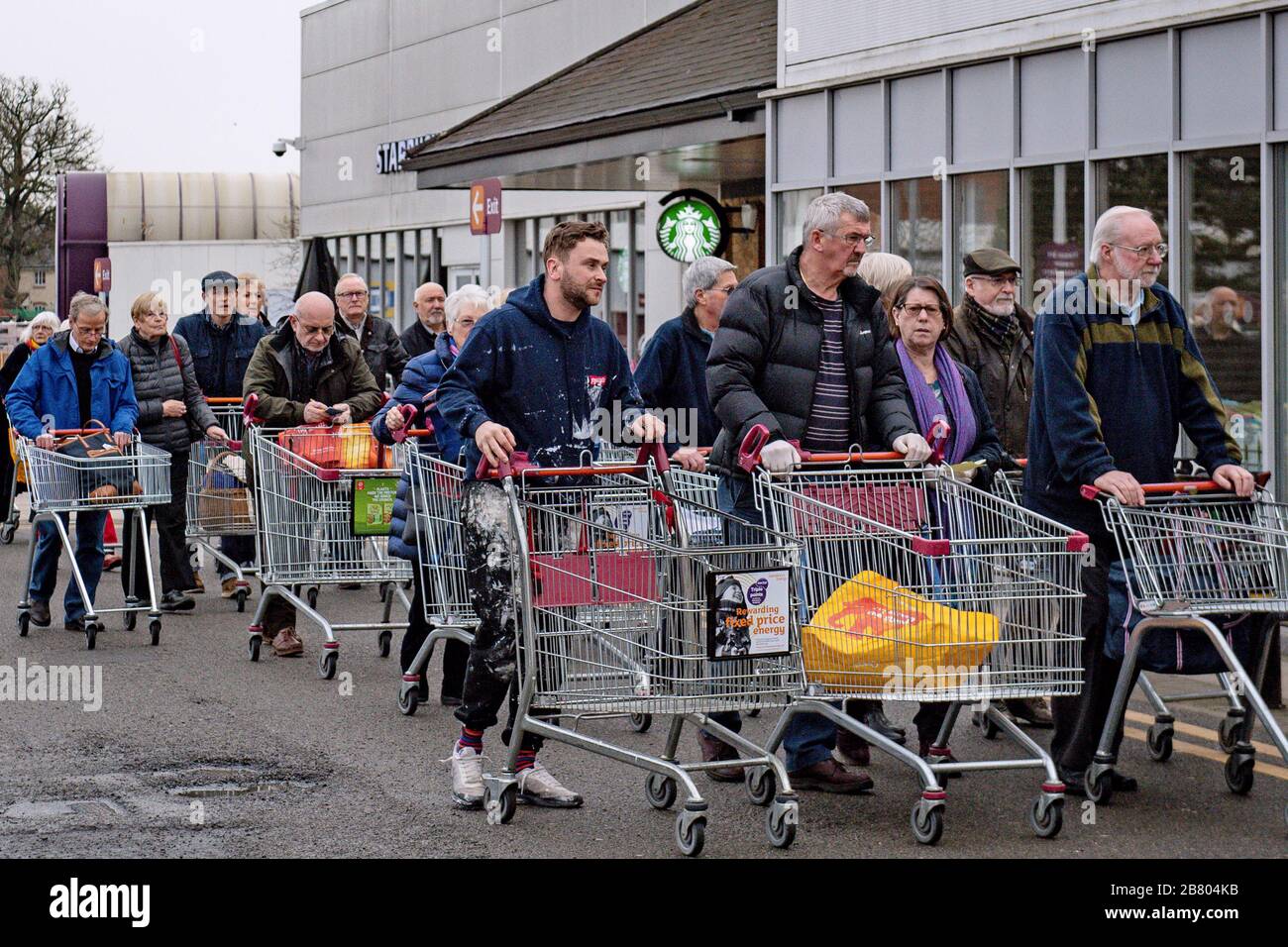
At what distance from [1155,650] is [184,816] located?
367 centimetres

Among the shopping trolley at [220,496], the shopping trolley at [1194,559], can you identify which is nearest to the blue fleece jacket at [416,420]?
the shopping trolley at [220,496]

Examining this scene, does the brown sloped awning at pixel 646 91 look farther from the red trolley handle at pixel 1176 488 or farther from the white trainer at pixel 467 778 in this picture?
the white trainer at pixel 467 778

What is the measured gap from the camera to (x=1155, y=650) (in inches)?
289

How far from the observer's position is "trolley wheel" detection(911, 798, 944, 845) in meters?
6.82

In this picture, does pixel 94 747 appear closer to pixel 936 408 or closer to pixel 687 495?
pixel 687 495

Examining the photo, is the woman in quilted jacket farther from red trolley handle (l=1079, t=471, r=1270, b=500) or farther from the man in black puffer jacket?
red trolley handle (l=1079, t=471, r=1270, b=500)

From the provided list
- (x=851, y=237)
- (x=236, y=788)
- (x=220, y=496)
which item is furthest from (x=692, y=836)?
(x=220, y=496)

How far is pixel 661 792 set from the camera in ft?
24.5

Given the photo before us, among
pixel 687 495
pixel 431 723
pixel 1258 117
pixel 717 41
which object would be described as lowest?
pixel 431 723

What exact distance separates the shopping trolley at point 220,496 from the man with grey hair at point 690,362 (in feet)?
15.0

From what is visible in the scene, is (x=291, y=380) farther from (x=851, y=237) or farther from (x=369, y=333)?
(x=851, y=237)

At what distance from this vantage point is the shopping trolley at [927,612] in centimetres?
676

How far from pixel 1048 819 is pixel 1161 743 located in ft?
5.65
